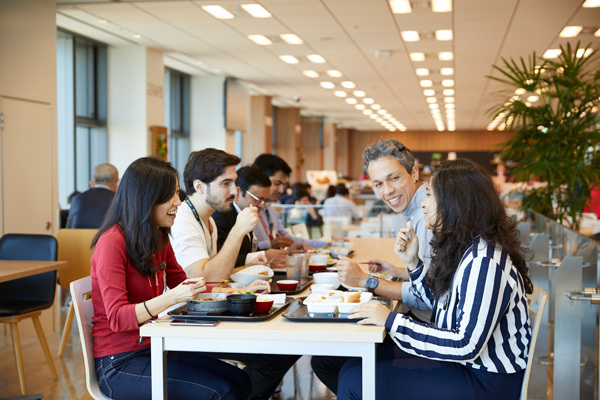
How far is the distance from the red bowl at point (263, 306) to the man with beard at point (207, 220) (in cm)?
76

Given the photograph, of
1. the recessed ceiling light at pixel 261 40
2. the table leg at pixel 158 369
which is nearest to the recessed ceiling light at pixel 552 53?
the recessed ceiling light at pixel 261 40

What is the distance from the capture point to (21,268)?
3.54 meters

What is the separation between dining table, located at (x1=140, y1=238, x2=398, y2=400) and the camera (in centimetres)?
192

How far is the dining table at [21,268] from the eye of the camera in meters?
3.33

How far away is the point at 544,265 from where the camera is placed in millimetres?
3727

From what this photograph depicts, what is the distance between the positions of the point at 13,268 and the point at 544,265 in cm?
288

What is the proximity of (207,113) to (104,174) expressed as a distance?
585 centimetres

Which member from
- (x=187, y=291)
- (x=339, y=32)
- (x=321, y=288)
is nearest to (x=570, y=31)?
(x=339, y=32)

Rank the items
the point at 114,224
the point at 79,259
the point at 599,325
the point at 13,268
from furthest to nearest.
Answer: the point at 79,259 → the point at 13,268 → the point at 599,325 → the point at 114,224

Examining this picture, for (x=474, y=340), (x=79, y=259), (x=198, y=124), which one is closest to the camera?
(x=474, y=340)

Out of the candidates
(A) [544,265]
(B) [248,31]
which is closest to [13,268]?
(A) [544,265]

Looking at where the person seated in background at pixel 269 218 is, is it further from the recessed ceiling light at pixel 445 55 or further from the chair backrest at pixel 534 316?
the recessed ceiling light at pixel 445 55

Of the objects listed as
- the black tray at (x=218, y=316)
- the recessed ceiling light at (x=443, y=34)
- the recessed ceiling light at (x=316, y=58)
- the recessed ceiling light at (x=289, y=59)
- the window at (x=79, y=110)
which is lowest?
the black tray at (x=218, y=316)

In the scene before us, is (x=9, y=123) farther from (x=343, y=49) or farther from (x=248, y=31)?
(x=343, y=49)
